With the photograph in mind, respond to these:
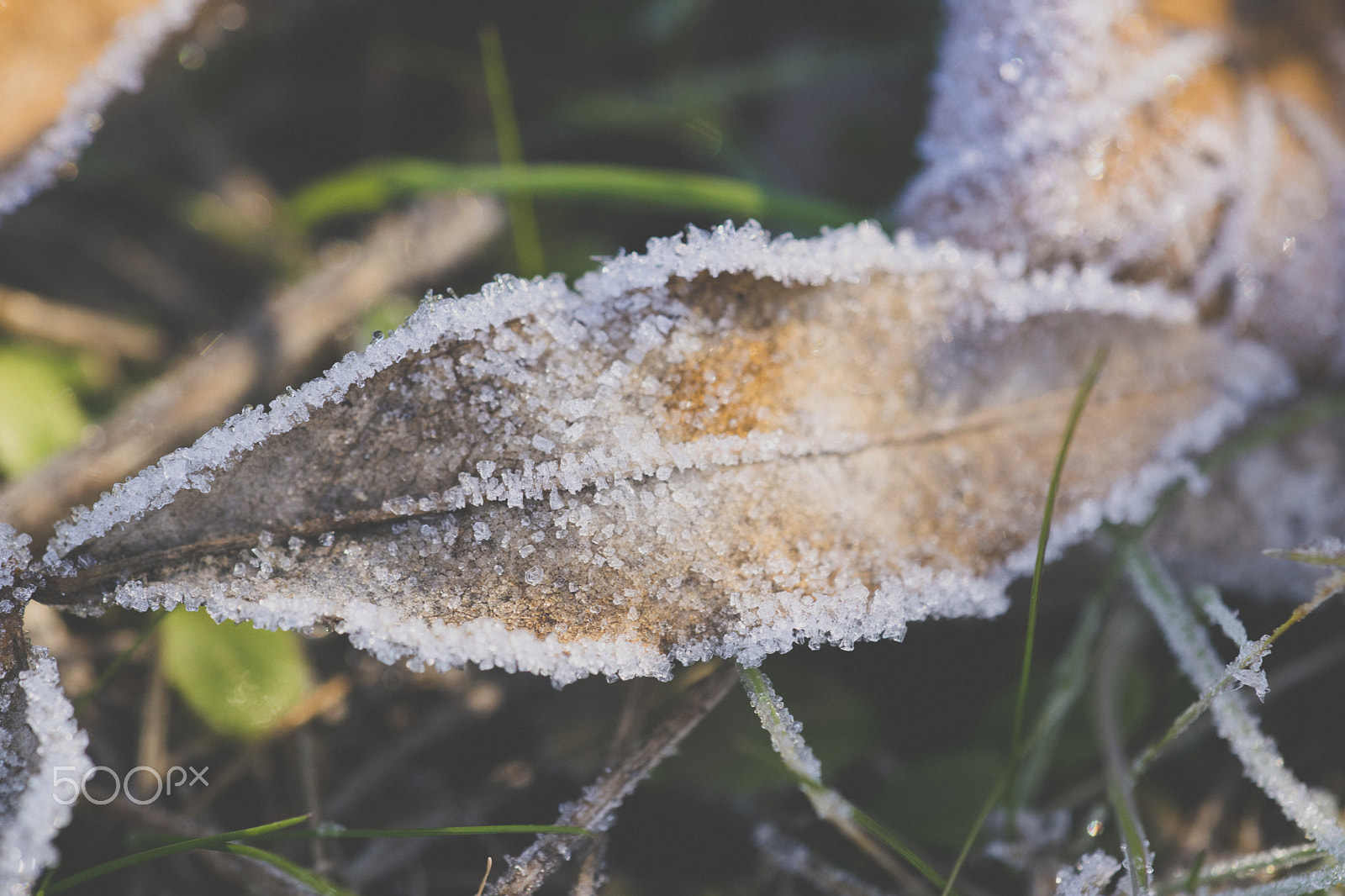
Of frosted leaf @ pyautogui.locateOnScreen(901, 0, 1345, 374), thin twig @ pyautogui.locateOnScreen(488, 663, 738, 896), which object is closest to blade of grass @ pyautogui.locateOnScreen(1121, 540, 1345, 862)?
frosted leaf @ pyautogui.locateOnScreen(901, 0, 1345, 374)

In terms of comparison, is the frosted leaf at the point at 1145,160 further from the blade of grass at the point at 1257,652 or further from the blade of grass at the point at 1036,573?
the blade of grass at the point at 1257,652

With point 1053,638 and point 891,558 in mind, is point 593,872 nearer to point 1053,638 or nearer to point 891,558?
point 891,558

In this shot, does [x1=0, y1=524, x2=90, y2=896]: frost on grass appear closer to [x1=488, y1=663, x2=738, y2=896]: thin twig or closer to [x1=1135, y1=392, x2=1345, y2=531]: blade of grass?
[x1=488, y1=663, x2=738, y2=896]: thin twig

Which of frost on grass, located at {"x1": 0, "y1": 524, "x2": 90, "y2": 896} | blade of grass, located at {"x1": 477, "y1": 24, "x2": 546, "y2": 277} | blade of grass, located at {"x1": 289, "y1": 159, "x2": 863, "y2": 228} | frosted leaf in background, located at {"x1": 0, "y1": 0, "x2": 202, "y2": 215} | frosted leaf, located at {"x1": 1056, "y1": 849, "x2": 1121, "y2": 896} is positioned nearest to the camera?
frost on grass, located at {"x1": 0, "y1": 524, "x2": 90, "y2": 896}

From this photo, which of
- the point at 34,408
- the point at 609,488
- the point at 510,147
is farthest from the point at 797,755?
the point at 34,408

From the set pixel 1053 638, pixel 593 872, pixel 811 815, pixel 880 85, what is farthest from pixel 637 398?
pixel 880 85

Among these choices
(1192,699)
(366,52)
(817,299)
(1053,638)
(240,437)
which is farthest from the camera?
(366,52)

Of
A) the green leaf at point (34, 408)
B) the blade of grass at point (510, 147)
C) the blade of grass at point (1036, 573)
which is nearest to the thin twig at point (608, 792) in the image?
the blade of grass at point (1036, 573)
